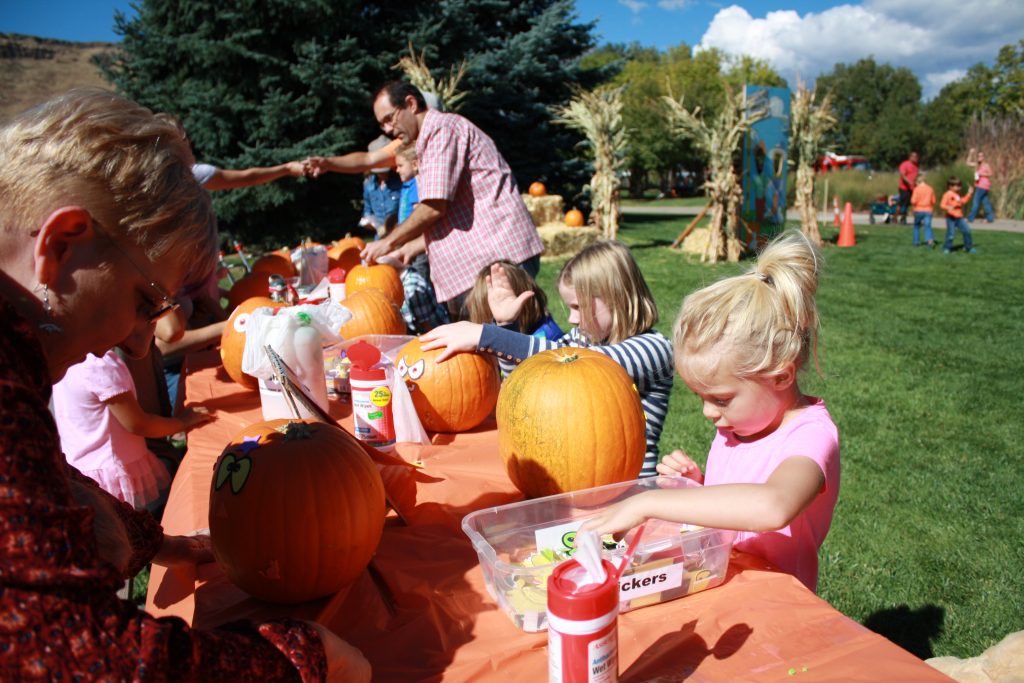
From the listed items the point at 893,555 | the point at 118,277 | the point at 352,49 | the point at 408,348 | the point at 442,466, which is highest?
the point at 352,49

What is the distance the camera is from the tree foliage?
13.8 metres

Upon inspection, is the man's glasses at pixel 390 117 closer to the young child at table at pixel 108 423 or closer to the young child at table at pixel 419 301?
the young child at table at pixel 419 301

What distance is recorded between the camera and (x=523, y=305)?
3.22m

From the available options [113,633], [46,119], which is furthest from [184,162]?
[113,633]

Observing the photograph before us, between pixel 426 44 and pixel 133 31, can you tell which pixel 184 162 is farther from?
pixel 133 31

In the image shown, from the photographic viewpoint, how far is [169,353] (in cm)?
414

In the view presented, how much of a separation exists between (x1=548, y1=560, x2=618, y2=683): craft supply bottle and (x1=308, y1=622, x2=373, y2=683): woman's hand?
0.33m

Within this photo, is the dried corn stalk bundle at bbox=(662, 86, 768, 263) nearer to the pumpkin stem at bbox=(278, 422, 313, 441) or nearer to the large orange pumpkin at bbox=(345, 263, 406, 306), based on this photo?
the large orange pumpkin at bbox=(345, 263, 406, 306)

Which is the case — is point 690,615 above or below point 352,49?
below

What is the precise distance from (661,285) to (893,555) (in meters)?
7.33

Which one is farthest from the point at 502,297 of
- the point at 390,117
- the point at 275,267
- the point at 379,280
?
the point at 275,267

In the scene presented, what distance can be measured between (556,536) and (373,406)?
1033 millimetres

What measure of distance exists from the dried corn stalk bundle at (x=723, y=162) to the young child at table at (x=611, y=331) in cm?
1102

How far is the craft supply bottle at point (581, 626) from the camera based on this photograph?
92cm
